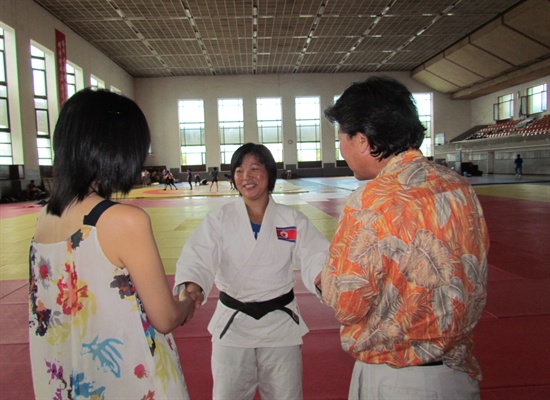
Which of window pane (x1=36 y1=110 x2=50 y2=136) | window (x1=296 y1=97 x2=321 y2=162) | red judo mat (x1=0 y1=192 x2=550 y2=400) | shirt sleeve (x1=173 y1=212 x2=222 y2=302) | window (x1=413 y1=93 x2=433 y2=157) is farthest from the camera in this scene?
window (x1=296 y1=97 x2=321 y2=162)

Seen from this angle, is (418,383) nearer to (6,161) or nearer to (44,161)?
(6,161)

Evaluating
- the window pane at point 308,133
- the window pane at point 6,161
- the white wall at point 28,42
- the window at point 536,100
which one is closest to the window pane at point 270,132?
the window pane at point 308,133

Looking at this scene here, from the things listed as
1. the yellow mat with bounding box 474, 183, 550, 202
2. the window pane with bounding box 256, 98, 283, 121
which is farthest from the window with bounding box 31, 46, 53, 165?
the yellow mat with bounding box 474, 183, 550, 202

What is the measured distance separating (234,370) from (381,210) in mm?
1254

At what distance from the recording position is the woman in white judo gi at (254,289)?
196cm

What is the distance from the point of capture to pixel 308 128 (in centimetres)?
3622

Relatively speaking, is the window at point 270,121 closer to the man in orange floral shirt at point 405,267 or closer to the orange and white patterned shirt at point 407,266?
the man in orange floral shirt at point 405,267

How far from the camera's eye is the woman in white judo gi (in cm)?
196

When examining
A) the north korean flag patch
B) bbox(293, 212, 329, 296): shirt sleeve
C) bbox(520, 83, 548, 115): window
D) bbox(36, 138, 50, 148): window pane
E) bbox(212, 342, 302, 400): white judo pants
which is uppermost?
bbox(520, 83, 548, 115): window

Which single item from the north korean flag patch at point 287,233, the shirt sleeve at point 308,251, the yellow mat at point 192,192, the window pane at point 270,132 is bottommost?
the yellow mat at point 192,192

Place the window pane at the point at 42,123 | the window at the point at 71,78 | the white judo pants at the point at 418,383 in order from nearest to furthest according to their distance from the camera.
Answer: the white judo pants at the point at 418,383
the window pane at the point at 42,123
the window at the point at 71,78

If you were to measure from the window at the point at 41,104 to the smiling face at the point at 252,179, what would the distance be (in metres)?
20.2

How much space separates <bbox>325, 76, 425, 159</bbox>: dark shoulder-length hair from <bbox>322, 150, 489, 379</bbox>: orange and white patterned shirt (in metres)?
0.09

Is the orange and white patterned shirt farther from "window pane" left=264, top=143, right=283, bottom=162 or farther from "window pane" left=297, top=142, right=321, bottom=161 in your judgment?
"window pane" left=297, top=142, right=321, bottom=161
